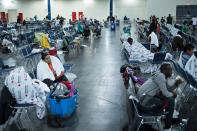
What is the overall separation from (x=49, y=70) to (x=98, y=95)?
4.04 ft

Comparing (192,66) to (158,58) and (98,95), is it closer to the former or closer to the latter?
(158,58)

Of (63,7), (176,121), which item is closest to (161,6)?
(63,7)

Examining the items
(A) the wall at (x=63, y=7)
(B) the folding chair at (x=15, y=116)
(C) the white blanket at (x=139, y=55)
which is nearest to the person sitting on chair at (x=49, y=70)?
(B) the folding chair at (x=15, y=116)

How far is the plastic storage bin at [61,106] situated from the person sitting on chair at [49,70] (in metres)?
0.56

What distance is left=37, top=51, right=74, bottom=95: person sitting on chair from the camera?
5.51m

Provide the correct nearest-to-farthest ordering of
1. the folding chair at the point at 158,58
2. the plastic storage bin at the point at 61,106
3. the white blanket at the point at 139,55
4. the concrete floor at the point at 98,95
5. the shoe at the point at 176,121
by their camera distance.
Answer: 1. the shoe at the point at 176,121
2. the concrete floor at the point at 98,95
3. the plastic storage bin at the point at 61,106
4. the folding chair at the point at 158,58
5. the white blanket at the point at 139,55

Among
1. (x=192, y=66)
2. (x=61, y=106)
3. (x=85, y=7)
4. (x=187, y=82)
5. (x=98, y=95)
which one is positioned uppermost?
(x=85, y=7)

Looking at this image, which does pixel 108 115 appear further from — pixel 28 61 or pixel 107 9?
pixel 107 9

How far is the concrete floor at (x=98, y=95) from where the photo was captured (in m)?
4.71

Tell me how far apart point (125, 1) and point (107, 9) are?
2.12m

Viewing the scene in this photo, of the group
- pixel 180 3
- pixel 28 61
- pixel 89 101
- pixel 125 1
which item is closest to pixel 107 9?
pixel 125 1

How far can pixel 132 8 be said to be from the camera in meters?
32.7

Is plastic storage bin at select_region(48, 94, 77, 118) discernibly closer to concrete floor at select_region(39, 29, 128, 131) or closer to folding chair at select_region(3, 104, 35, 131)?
concrete floor at select_region(39, 29, 128, 131)

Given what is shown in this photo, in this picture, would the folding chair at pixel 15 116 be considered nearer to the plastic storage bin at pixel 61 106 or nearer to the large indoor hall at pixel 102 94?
the large indoor hall at pixel 102 94
